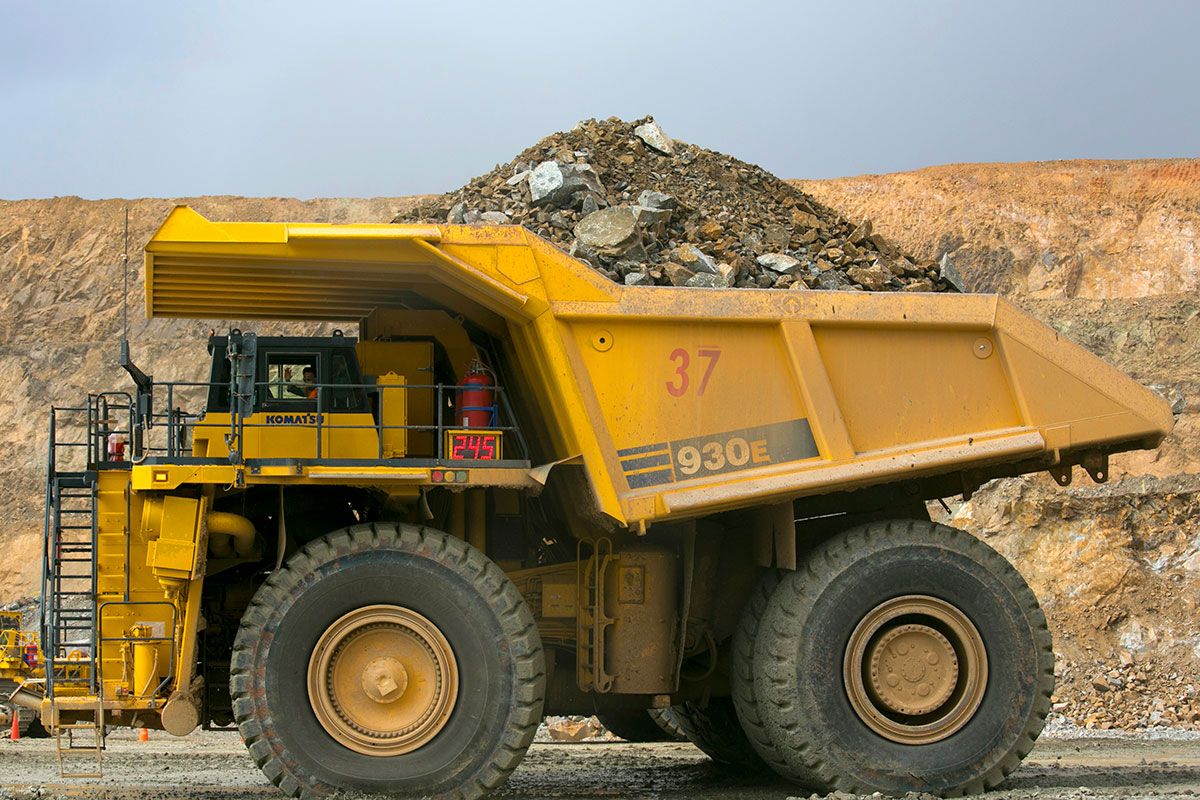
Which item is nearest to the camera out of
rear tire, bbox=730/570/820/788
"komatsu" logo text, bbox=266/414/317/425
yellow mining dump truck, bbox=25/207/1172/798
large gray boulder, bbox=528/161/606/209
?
yellow mining dump truck, bbox=25/207/1172/798

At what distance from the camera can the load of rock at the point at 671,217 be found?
1212 cm

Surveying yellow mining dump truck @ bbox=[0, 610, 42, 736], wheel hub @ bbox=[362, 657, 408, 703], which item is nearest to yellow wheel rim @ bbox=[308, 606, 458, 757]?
wheel hub @ bbox=[362, 657, 408, 703]

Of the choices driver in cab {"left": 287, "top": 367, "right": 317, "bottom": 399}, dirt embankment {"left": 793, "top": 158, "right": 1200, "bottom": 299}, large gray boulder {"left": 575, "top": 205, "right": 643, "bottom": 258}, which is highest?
dirt embankment {"left": 793, "top": 158, "right": 1200, "bottom": 299}

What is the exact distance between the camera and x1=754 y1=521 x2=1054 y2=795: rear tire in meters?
8.45

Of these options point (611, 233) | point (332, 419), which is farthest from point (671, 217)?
point (332, 419)

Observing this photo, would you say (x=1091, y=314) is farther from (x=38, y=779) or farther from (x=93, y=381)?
(x=38, y=779)

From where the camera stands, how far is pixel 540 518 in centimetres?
921

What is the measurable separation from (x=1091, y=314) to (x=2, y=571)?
26109 millimetres

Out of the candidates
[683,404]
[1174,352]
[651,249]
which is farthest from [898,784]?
[1174,352]

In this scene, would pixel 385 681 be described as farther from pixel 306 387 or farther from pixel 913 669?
pixel 913 669

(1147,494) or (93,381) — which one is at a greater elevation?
(93,381)

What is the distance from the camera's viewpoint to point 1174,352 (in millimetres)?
32969

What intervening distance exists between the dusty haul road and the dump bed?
78.2 inches

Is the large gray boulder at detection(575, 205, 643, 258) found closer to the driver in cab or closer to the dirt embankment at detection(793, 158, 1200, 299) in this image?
the driver in cab
